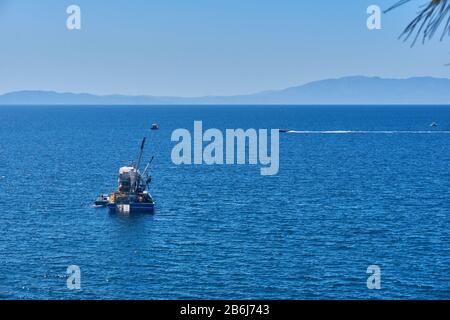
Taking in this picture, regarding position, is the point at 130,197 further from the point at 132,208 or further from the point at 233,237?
the point at 233,237

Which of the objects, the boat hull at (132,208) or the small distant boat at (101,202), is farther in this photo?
the small distant boat at (101,202)

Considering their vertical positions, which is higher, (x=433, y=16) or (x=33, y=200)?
(x=433, y=16)

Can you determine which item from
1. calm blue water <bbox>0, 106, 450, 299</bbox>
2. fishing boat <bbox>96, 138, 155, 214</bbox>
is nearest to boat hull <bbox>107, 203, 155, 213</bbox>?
fishing boat <bbox>96, 138, 155, 214</bbox>

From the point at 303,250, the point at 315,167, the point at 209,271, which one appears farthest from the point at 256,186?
the point at 209,271

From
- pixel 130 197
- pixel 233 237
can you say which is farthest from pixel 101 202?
pixel 233 237

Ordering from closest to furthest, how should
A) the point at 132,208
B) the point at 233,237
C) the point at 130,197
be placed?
1. the point at 233,237
2. the point at 132,208
3. the point at 130,197

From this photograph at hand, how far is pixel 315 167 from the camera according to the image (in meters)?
162

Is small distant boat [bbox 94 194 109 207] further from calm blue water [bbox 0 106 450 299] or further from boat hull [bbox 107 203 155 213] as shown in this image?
boat hull [bbox 107 203 155 213]

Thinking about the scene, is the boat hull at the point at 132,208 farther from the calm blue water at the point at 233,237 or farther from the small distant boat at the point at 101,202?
the small distant boat at the point at 101,202

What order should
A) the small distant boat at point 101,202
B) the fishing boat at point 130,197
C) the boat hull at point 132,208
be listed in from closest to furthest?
the boat hull at point 132,208
the fishing boat at point 130,197
the small distant boat at point 101,202

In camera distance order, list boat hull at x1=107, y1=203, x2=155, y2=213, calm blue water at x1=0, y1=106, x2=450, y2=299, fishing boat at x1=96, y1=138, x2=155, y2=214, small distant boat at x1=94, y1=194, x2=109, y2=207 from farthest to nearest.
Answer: small distant boat at x1=94, y1=194, x2=109, y2=207
fishing boat at x1=96, y1=138, x2=155, y2=214
boat hull at x1=107, y1=203, x2=155, y2=213
calm blue water at x1=0, y1=106, x2=450, y2=299

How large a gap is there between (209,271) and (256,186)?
62091 millimetres

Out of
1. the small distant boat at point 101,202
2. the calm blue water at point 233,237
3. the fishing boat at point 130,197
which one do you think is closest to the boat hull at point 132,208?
the fishing boat at point 130,197
